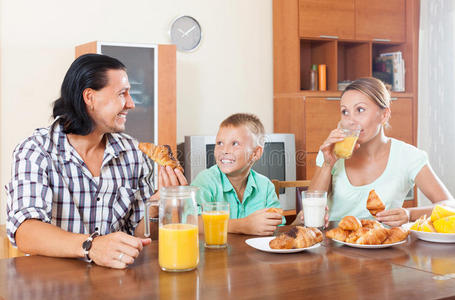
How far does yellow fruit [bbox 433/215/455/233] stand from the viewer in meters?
1.53

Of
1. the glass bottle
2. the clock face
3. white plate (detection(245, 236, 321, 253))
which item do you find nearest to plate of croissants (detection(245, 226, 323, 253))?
white plate (detection(245, 236, 321, 253))

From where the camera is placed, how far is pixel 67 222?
5.62ft

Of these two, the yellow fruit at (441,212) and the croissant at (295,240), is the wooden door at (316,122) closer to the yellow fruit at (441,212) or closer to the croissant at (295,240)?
the yellow fruit at (441,212)

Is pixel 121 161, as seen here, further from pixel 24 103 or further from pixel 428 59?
pixel 428 59

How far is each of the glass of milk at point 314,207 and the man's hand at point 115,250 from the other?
0.60 m

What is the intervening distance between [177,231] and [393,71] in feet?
13.1

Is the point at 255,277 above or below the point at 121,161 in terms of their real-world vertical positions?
below

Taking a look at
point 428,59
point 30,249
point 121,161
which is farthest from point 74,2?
point 428,59

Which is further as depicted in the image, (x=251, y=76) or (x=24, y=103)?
(x=251, y=76)

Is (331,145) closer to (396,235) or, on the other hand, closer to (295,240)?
(396,235)


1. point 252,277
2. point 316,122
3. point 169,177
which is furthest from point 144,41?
point 252,277

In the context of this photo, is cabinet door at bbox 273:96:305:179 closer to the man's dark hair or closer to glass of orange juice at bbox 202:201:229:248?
the man's dark hair

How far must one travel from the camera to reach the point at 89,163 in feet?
5.93

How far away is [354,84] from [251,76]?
2.33 metres
